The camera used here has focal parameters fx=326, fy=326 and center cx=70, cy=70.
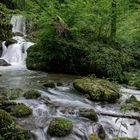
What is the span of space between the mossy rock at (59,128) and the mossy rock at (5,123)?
94 cm

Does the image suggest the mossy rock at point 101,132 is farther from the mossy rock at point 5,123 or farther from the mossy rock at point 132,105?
the mossy rock at point 5,123

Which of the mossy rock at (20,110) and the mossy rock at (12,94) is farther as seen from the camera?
the mossy rock at (12,94)

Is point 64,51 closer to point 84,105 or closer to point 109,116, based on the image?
point 84,105

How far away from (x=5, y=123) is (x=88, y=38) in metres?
8.95

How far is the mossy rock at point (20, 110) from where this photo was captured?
8328 millimetres

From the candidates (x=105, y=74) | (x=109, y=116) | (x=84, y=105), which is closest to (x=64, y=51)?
(x=105, y=74)

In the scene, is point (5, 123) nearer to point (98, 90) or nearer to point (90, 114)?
point (90, 114)

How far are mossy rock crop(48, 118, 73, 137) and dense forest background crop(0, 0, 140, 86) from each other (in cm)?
660

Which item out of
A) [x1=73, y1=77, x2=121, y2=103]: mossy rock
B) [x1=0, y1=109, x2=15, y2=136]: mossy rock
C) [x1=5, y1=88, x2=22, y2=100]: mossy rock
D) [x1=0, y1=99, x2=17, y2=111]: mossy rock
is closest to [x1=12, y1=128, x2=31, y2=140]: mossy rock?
[x1=0, y1=109, x2=15, y2=136]: mossy rock

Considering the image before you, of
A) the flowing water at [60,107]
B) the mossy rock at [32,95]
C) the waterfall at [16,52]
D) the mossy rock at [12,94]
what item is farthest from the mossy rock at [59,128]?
the waterfall at [16,52]

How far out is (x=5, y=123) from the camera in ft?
24.5

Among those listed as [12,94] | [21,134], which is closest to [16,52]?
[12,94]

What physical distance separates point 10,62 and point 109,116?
10446 mm

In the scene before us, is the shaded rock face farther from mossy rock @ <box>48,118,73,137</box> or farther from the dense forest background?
mossy rock @ <box>48,118,73,137</box>
